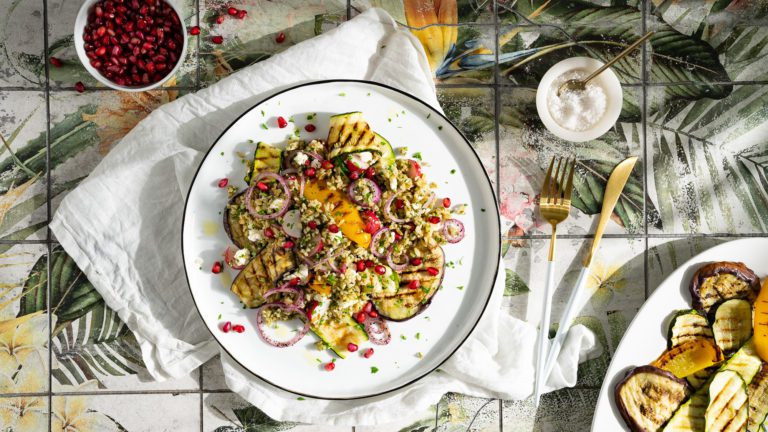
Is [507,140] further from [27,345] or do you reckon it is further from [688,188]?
[27,345]

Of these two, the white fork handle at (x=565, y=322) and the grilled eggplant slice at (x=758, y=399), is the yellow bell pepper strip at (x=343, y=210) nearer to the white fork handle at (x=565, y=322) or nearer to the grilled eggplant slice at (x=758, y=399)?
the white fork handle at (x=565, y=322)

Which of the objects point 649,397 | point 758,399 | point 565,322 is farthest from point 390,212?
point 758,399

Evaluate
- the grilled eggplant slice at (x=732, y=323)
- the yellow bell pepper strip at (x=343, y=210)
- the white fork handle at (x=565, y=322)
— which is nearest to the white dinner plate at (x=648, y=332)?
the grilled eggplant slice at (x=732, y=323)

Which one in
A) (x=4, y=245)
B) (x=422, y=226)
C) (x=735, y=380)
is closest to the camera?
(x=422, y=226)

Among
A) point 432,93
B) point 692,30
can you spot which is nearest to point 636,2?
point 692,30

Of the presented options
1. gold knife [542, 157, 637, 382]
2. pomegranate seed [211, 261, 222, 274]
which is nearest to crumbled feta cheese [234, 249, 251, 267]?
pomegranate seed [211, 261, 222, 274]

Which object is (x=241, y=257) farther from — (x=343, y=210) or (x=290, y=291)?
(x=343, y=210)
